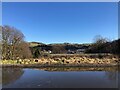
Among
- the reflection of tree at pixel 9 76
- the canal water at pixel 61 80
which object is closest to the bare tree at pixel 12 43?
the reflection of tree at pixel 9 76

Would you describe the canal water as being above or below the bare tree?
below

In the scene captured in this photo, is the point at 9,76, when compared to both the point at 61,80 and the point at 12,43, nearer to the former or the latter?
the point at 61,80

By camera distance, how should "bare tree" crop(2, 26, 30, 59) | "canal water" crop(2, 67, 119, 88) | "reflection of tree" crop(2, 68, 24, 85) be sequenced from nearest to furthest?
"canal water" crop(2, 67, 119, 88) < "reflection of tree" crop(2, 68, 24, 85) < "bare tree" crop(2, 26, 30, 59)

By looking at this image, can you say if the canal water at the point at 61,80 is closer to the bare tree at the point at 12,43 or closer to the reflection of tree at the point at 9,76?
the reflection of tree at the point at 9,76

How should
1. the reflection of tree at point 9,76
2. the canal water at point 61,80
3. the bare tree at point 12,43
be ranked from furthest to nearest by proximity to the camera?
1. the bare tree at point 12,43
2. the reflection of tree at point 9,76
3. the canal water at point 61,80

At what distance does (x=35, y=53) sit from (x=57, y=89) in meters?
16.4

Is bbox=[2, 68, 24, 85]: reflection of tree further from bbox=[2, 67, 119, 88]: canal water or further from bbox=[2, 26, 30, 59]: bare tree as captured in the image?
bbox=[2, 26, 30, 59]: bare tree

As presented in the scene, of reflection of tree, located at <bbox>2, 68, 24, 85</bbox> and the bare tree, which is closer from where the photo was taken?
reflection of tree, located at <bbox>2, 68, 24, 85</bbox>

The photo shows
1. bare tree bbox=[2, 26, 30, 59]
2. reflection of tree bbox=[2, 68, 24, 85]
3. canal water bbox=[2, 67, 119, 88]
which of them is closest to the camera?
canal water bbox=[2, 67, 119, 88]

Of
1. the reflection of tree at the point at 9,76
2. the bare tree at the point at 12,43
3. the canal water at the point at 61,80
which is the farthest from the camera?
the bare tree at the point at 12,43

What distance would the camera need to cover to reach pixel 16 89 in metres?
8.45

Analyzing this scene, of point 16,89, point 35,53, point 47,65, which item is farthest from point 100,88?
point 35,53

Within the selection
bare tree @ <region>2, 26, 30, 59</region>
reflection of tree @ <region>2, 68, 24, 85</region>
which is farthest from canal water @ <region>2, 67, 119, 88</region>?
bare tree @ <region>2, 26, 30, 59</region>

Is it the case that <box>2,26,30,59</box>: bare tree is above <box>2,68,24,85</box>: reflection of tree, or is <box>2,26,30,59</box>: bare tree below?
above
